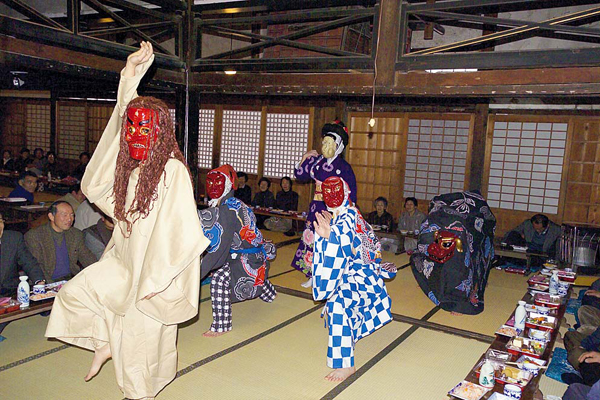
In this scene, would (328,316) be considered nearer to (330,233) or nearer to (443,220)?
(330,233)

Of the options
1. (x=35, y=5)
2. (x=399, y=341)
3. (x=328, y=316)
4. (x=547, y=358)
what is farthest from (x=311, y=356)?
(x=35, y=5)

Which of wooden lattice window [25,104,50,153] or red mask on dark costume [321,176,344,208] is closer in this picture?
red mask on dark costume [321,176,344,208]

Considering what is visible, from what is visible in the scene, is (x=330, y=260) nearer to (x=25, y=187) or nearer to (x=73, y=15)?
(x=73, y=15)

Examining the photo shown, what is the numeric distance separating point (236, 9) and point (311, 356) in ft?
13.4

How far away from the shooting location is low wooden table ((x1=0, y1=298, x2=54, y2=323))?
392 centimetres

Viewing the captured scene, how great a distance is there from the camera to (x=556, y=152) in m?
9.22

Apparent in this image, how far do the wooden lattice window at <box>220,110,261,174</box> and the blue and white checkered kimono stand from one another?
316 inches

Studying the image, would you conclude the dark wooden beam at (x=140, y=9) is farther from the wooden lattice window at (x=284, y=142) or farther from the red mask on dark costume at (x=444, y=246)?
the wooden lattice window at (x=284, y=142)

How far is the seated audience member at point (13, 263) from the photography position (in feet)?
14.7

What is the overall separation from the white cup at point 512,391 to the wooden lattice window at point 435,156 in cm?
727

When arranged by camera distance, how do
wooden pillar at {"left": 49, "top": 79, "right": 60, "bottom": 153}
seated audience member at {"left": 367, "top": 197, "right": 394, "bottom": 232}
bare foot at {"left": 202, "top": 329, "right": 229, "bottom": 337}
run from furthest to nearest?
wooden pillar at {"left": 49, "top": 79, "right": 60, "bottom": 153}
seated audience member at {"left": 367, "top": 197, "right": 394, "bottom": 232}
bare foot at {"left": 202, "top": 329, "right": 229, "bottom": 337}

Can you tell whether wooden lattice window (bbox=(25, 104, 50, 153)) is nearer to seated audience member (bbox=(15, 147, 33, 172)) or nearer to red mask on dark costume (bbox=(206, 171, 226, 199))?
seated audience member (bbox=(15, 147, 33, 172))

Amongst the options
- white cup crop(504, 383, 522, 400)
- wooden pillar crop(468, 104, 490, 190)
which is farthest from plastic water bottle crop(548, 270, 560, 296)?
wooden pillar crop(468, 104, 490, 190)

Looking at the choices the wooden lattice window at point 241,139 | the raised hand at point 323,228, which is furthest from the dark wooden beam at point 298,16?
the wooden lattice window at point 241,139
